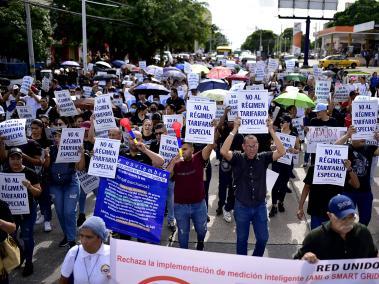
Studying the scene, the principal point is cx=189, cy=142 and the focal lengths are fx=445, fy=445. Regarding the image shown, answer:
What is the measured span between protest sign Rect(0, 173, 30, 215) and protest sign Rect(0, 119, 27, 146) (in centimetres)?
138

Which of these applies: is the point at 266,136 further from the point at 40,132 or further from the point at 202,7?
the point at 202,7

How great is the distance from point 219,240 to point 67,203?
2286 millimetres

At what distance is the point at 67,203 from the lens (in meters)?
5.98

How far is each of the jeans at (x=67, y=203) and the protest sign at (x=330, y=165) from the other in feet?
10.3

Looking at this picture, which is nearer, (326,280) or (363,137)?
(326,280)

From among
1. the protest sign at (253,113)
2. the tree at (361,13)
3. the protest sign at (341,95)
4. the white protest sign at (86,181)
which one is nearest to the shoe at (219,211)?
the white protest sign at (86,181)

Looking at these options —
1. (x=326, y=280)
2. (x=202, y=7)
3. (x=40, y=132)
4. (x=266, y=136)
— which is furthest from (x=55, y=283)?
(x=202, y=7)

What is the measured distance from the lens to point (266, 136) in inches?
298

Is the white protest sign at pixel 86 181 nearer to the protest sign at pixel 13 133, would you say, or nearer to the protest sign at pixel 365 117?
the protest sign at pixel 13 133

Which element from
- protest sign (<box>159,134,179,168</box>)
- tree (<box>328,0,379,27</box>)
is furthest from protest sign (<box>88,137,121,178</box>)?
tree (<box>328,0,379,27</box>)

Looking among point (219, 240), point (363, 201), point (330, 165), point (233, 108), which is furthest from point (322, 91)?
point (330, 165)

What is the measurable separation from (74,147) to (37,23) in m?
19.9

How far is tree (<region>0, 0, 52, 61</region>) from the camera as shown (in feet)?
74.9

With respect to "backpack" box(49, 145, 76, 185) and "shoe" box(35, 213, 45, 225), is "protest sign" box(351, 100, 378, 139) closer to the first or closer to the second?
"backpack" box(49, 145, 76, 185)
